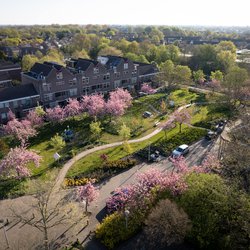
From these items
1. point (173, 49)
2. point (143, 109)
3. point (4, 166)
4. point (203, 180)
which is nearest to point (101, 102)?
point (143, 109)

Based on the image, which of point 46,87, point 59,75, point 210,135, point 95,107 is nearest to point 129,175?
point 210,135

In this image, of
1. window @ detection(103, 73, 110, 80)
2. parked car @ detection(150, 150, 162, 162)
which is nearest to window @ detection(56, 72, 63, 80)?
window @ detection(103, 73, 110, 80)

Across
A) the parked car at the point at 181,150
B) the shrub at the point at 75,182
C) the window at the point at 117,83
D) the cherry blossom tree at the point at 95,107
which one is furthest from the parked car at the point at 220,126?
the window at the point at 117,83

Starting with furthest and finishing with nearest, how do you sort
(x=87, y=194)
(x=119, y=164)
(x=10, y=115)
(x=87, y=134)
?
(x=10, y=115)
(x=87, y=134)
(x=119, y=164)
(x=87, y=194)

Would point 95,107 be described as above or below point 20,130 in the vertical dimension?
above

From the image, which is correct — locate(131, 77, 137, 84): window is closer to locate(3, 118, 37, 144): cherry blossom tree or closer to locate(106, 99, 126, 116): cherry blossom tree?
locate(106, 99, 126, 116): cherry blossom tree

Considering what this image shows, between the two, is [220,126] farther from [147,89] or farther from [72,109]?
[72,109]

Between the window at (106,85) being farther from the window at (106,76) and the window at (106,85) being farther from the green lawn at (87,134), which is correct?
the green lawn at (87,134)
